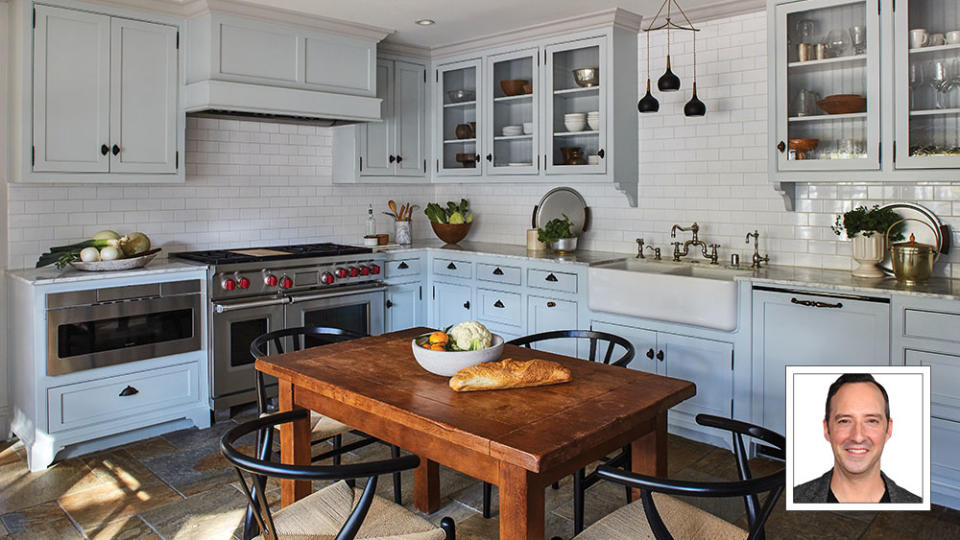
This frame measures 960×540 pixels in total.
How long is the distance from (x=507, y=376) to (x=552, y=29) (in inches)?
135

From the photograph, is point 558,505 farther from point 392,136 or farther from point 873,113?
point 392,136

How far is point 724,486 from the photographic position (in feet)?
5.90

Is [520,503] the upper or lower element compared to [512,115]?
lower

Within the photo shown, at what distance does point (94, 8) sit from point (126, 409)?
2367 millimetres

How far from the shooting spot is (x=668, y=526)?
223cm

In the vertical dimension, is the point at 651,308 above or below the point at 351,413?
above

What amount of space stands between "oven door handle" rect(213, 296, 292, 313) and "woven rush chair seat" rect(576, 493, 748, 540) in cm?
308

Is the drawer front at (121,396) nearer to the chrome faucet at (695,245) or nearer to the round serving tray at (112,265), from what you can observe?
the round serving tray at (112,265)

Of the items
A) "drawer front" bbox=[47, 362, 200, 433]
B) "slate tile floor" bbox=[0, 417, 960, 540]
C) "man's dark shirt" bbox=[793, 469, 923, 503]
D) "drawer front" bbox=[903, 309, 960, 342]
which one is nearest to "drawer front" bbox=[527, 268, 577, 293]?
"slate tile floor" bbox=[0, 417, 960, 540]

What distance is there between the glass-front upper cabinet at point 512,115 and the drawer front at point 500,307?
37.3 inches

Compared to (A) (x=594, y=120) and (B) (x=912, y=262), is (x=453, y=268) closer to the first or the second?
(A) (x=594, y=120)

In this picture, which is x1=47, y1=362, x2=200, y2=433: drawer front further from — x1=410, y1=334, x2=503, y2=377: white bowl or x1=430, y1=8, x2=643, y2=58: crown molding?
x1=430, y1=8, x2=643, y2=58: crown molding

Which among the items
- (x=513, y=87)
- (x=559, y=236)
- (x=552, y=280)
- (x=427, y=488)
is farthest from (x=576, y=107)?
(x=427, y=488)

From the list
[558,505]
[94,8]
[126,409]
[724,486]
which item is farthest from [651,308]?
[94,8]
